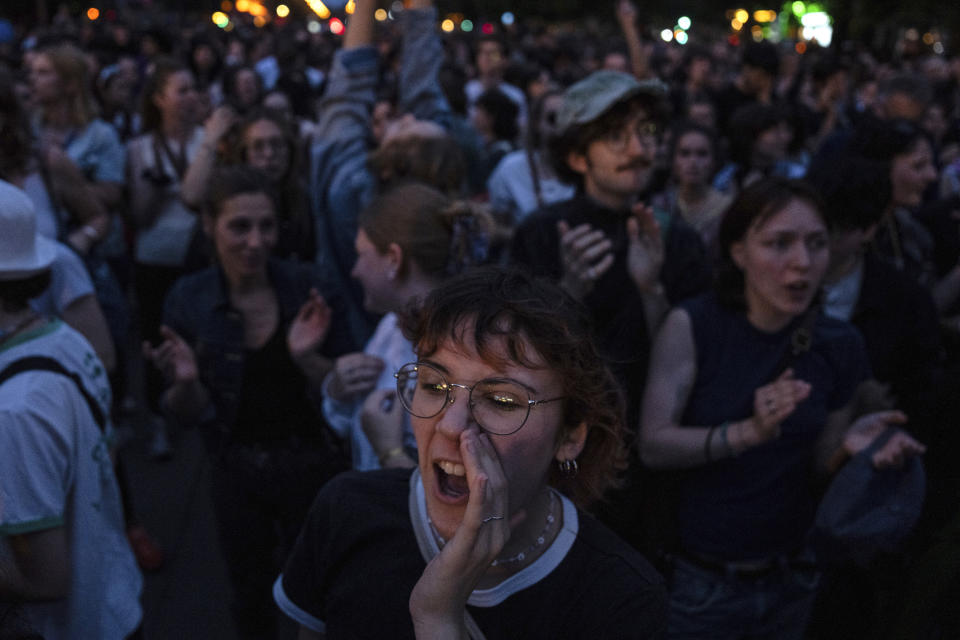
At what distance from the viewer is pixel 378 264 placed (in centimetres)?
257

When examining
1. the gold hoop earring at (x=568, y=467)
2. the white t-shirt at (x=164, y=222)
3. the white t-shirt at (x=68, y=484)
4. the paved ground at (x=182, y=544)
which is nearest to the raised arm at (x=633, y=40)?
the white t-shirt at (x=164, y=222)

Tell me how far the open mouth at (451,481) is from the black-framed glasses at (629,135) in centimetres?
163

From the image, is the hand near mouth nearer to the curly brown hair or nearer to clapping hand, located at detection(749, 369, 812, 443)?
the curly brown hair

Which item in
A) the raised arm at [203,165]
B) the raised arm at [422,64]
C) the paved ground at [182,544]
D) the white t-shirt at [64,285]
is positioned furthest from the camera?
the raised arm at [203,165]

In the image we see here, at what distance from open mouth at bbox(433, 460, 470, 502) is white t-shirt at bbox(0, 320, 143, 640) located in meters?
1.02

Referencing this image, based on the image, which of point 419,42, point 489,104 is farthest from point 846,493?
point 489,104

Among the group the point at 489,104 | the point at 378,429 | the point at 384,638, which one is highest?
the point at 489,104

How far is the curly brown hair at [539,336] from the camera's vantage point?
150cm

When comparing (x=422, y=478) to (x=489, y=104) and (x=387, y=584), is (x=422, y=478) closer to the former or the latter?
(x=387, y=584)

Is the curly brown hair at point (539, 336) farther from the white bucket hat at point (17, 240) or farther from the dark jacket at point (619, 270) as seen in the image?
the white bucket hat at point (17, 240)

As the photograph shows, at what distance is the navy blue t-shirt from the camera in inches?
94.5

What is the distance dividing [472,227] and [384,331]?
1.48ft

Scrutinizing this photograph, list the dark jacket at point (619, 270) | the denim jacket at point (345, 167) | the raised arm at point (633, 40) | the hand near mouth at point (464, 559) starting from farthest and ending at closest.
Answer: the raised arm at point (633, 40)
the denim jacket at point (345, 167)
the dark jacket at point (619, 270)
the hand near mouth at point (464, 559)

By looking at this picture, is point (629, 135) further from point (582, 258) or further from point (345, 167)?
point (345, 167)
